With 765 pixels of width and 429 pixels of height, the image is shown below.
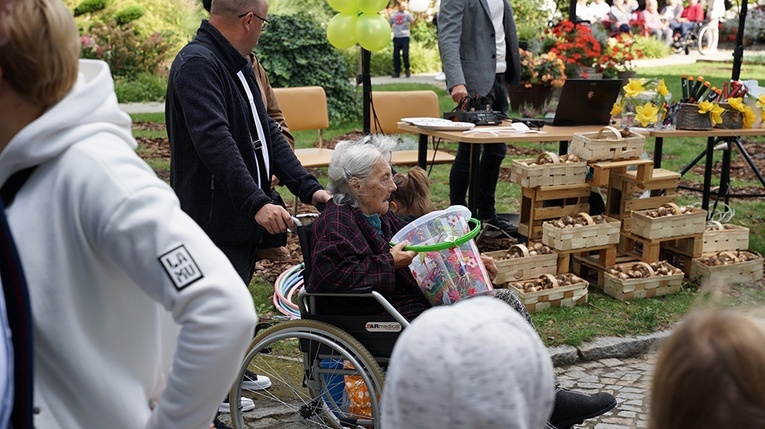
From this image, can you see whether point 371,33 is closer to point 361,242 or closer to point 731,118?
point 731,118

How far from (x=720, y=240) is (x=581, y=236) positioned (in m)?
1.14

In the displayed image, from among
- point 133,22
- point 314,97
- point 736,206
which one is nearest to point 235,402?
point 314,97

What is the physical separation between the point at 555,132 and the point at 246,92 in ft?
10.1

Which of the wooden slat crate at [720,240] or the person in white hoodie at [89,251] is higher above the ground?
the person in white hoodie at [89,251]

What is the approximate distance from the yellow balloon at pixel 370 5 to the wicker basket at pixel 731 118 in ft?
8.42

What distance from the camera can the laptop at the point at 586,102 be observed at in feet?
21.4

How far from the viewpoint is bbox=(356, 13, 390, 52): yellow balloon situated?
261 inches

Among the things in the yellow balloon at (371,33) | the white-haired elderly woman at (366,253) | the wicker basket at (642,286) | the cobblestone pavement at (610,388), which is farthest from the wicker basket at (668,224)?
the white-haired elderly woman at (366,253)

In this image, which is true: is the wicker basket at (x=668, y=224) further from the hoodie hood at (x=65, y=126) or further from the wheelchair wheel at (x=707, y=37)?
the wheelchair wheel at (x=707, y=37)

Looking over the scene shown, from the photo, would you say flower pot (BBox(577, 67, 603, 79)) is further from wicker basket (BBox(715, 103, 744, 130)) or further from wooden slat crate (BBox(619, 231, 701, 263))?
wooden slat crate (BBox(619, 231, 701, 263))

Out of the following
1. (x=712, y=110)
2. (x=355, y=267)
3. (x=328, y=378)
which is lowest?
(x=328, y=378)

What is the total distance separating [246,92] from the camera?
374 cm

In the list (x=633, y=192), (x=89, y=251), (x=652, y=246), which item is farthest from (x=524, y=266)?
(x=89, y=251)

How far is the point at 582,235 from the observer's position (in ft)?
19.2
